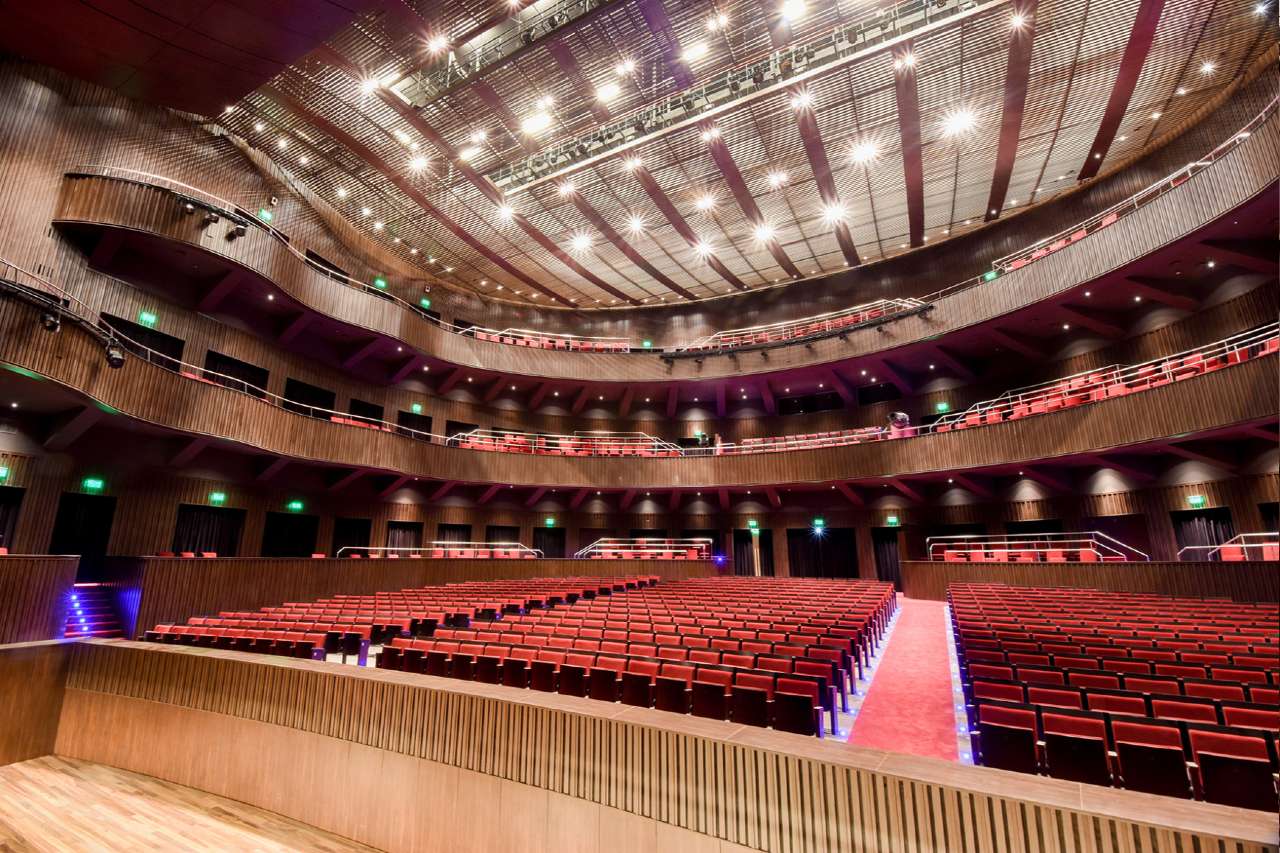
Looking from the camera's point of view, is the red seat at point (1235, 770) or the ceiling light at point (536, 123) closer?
the red seat at point (1235, 770)

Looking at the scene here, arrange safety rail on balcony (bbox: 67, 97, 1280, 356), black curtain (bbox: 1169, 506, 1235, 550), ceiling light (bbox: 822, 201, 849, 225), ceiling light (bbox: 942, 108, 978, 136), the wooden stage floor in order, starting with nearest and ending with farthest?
the wooden stage floor < safety rail on balcony (bbox: 67, 97, 1280, 356) < black curtain (bbox: 1169, 506, 1235, 550) < ceiling light (bbox: 942, 108, 978, 136) < ceiling light (bbox: 822, 201, 849, 225)

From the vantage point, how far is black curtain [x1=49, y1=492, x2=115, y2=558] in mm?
8398

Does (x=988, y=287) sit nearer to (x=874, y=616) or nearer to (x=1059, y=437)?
(x=1059, y=437)

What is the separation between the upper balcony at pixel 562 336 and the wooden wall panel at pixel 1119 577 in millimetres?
4848

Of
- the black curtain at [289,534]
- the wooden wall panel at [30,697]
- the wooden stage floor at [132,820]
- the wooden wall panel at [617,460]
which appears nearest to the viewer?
the wooden stage floor at [132,820]

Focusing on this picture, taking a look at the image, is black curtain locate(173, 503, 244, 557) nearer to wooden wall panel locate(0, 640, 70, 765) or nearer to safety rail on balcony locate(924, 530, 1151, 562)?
wooden wall panel locate(0, 640, 70, 765)

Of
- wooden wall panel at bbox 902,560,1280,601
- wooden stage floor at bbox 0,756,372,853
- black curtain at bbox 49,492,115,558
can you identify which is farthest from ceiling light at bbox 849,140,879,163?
black curtain at bbox 49,492,115,558

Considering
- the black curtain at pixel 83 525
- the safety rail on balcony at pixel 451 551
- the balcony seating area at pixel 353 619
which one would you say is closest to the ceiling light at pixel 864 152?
the balcony seating area at pixel 353 619

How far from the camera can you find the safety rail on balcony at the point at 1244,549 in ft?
26.3

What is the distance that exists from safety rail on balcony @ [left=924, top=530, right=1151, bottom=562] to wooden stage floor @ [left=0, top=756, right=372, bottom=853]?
37.7 feet

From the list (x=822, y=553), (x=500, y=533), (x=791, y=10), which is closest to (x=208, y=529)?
(x=500, y=533)

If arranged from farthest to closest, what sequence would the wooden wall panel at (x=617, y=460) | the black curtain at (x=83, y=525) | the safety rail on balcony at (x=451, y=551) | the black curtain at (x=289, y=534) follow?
the safety rail on balcony at (x=451, y=551) < the black curtain at (x=289, y=534) < the black curtain at (x=83, y=525) < the wooden wall panel at (x=617, y=460)

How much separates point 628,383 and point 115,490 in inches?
429

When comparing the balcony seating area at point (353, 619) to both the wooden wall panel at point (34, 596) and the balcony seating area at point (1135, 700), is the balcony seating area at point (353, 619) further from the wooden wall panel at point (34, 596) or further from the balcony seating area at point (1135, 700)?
the balcony seating area at point (1135, 700)
